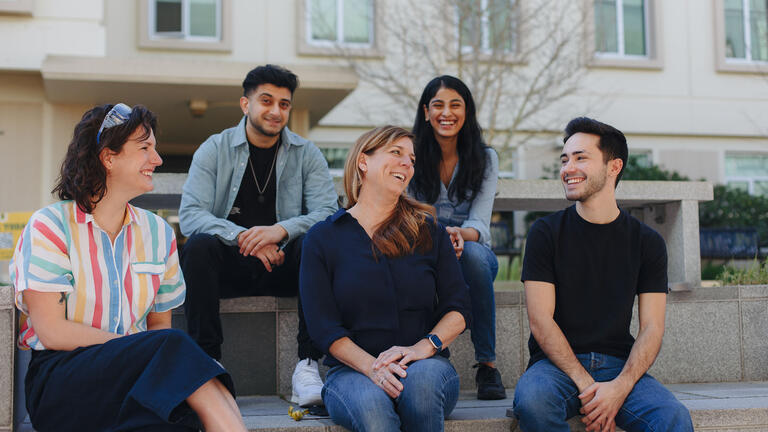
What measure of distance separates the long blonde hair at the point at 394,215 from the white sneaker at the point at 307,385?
2.69 ft

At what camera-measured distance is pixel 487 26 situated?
12.6m

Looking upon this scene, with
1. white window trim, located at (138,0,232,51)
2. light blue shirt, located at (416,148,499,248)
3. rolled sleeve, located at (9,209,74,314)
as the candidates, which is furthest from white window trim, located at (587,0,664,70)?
rolled sleeve, located at (9,209,74,314)

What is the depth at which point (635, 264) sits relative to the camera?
3.46m

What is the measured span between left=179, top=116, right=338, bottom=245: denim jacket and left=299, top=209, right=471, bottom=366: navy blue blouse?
84 centimetres

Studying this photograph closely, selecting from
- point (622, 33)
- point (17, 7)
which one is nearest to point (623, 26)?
point (622, 33)

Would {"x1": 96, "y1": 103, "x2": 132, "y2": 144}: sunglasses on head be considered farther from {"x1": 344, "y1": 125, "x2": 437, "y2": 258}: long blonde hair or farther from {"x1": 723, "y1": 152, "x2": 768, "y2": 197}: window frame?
{"x1": 723, "y1": 152, "x2": 768, "y2": 197}: window frame

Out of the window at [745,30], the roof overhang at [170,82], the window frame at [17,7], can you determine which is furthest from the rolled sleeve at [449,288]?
the window at [745,30]

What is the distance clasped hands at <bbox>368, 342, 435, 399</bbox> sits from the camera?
3000 millimetres

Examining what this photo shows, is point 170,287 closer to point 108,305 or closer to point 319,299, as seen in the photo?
point 108,305

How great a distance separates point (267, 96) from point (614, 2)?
11.7m

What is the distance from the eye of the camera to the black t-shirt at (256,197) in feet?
14.4

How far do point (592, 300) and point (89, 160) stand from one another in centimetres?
218

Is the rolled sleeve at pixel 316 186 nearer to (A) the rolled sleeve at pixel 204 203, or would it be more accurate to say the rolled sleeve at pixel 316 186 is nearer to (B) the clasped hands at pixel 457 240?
(A) the rolled sleeve at pixel 204 203

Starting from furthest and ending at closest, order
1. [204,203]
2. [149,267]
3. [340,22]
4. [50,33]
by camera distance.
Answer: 1. [340,22]
2. [50,33]
3. [204,203]
4. [149,267]
